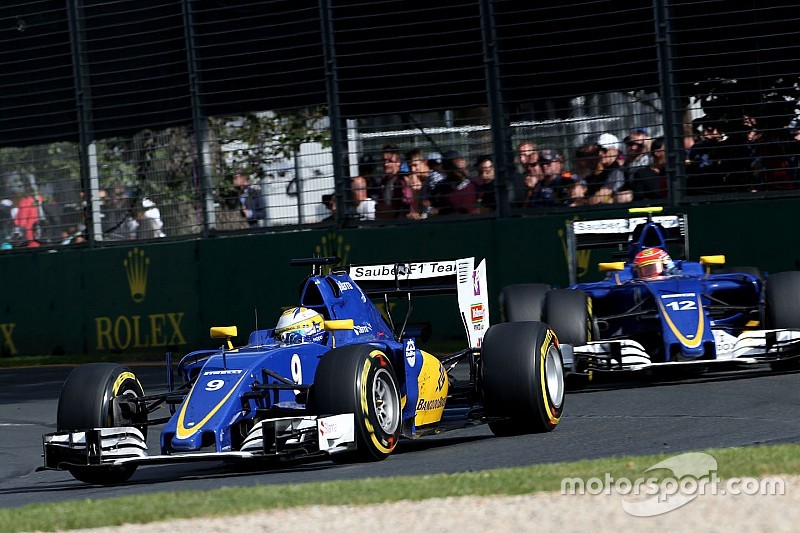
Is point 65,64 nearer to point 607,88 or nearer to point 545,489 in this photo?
point 607,88

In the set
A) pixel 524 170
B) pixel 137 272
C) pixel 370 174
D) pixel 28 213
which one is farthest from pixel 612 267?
pixel 28 213

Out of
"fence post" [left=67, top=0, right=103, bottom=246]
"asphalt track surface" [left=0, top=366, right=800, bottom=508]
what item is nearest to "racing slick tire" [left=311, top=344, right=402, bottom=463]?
"asphalt track surface" [left=0, top=366, right=800, bottom=508]

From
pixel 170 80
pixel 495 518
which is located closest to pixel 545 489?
pixel 495 518

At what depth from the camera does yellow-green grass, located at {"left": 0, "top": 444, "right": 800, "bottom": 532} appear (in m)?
6.96

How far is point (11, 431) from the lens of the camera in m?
12.1

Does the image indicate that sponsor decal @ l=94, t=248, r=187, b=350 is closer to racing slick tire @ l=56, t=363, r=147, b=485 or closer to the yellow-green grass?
racing slick tire @ l=56, t=363, r=147, b=485

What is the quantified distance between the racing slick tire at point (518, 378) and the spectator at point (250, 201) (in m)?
9.26

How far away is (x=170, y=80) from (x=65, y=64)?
1710mm

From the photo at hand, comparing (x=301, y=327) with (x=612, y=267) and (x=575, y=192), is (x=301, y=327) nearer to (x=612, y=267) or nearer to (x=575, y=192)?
(x=612, y=267)

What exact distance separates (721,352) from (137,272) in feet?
30.7

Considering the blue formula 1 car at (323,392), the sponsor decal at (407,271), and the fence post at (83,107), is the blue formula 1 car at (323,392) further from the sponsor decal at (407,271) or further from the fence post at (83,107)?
the fence post at (83,107)

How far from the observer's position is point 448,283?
10.8 m

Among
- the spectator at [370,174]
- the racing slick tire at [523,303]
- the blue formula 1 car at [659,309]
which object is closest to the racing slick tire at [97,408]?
the blue formula 1 car at [659,309]

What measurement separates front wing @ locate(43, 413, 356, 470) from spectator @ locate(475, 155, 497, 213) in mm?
9105
